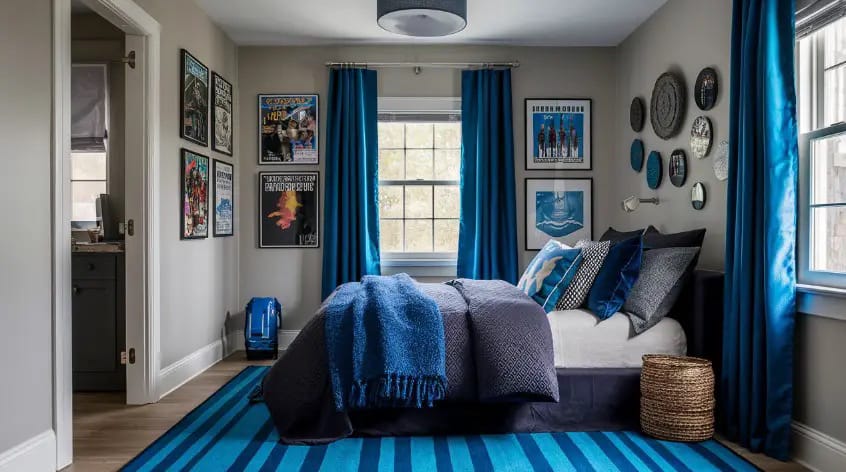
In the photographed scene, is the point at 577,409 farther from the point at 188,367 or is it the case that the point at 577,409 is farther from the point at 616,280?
the point at 188,367

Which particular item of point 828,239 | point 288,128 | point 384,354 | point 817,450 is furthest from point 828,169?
point 288,128

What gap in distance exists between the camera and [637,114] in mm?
4828

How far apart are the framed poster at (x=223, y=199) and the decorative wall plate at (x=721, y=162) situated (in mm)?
3430

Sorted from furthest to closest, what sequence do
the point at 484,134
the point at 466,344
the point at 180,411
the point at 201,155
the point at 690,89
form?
the point at 484,134
the point at 201,155
the point at 690,89
the point at 180,411
the point at 466,344

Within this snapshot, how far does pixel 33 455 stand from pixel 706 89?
3.82 metres

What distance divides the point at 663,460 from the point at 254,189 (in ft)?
12.7

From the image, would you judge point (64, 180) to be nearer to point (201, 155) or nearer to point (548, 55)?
point (201, 155)

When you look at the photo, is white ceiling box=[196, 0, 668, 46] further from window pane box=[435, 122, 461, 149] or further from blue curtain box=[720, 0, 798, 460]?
blue curtain box=[720, 0, 798, 460]

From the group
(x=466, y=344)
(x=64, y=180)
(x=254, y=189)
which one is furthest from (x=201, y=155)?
(x=466, y=344)

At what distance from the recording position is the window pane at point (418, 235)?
215 inches

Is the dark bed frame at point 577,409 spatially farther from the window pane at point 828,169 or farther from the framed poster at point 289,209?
the framed poster at point 289,209

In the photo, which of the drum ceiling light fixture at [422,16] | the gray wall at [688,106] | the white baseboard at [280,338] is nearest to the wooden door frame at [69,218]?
the drum ceiling light fixture at [422,16]

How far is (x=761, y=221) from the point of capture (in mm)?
2820

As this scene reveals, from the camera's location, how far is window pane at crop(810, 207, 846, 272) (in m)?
2.64
